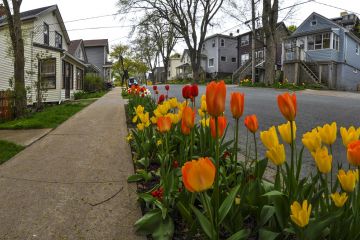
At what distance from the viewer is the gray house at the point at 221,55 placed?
2137 inches

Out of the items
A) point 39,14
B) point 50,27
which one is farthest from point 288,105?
point 50,27

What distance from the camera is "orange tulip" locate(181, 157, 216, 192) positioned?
1187 millimetres

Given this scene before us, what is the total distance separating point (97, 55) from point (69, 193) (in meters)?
53.9

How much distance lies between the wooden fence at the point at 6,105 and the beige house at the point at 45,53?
3041mm

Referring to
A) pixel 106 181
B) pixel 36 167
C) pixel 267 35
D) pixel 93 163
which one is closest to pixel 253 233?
pixel 106 181

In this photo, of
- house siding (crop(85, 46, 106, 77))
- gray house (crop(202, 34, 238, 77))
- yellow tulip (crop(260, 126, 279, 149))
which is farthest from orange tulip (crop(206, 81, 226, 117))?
house siding (crop(85, 46, 106, 77))

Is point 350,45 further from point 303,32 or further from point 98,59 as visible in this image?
point 98,59

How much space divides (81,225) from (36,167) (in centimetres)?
186

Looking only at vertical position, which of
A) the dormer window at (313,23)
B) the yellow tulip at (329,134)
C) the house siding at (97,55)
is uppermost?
the dormer window at (313,23)

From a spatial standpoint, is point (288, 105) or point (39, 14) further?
point (39, 14)

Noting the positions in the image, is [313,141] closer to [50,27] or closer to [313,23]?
[50,27]

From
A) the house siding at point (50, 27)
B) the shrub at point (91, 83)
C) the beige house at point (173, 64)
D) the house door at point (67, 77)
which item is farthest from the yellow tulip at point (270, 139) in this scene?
the beige house at point (173, 64)

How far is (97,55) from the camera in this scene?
54.3 metres

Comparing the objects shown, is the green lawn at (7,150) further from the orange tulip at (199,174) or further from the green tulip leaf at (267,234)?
the orange tulip at (199,174)
